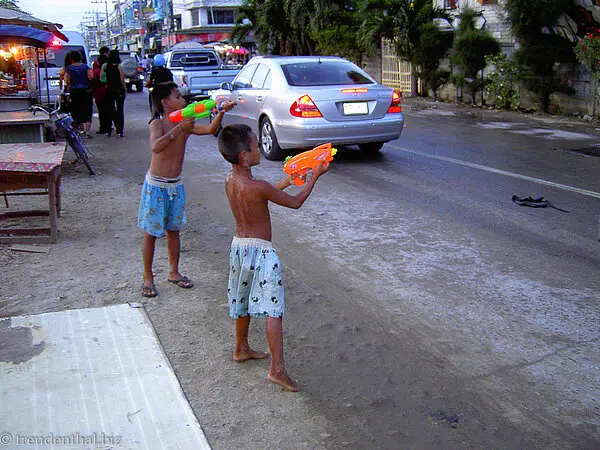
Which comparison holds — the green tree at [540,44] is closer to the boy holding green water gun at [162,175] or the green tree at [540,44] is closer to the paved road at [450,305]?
the paved road at [450,305]

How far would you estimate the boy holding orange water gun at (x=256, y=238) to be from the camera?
3627 millimetres

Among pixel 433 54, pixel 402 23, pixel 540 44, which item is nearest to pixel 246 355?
pixel 540 44

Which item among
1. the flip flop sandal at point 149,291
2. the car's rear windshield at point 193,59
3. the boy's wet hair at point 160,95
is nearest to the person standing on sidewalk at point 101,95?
the car's rear windshield at point 193,59

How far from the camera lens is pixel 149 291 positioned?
5.07 metres

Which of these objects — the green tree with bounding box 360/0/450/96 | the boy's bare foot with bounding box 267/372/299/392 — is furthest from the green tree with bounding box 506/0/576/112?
the boy's bare foot with bounding box 267/372/299/392

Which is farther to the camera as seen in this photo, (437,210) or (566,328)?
(437,210)

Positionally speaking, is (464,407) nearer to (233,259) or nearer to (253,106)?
(233,259)

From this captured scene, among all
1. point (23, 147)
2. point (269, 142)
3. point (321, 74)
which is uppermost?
point (321, 74)

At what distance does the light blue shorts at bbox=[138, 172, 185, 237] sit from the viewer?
197 inches

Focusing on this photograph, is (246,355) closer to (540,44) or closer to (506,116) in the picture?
(506,116)

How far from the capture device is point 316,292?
5.11 m

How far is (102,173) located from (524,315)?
742 centimetres

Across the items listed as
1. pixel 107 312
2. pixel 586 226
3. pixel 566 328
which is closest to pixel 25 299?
pixel 107 312

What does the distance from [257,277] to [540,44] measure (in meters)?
15.3
